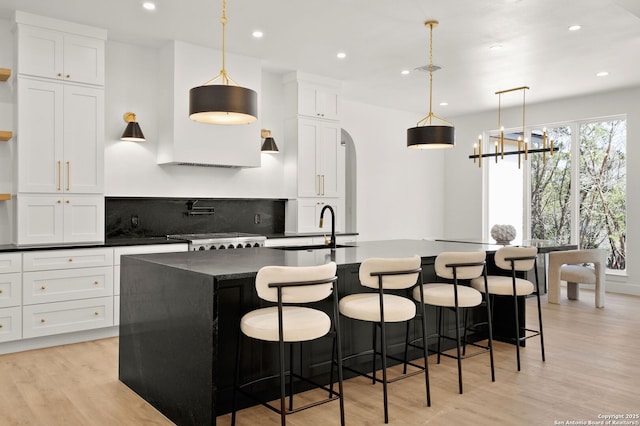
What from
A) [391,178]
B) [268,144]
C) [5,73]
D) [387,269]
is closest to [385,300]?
[387,269]

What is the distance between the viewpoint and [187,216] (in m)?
6.03

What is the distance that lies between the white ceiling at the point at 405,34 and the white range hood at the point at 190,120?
0.14 m

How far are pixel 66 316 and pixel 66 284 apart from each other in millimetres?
301

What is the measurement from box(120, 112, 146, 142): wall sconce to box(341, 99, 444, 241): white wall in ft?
11.9

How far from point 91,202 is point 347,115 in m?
4.51

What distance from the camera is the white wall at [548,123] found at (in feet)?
24.2

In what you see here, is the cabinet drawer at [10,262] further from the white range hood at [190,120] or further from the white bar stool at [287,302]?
the white bar stool at [287,302]

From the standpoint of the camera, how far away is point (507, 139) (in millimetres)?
8469

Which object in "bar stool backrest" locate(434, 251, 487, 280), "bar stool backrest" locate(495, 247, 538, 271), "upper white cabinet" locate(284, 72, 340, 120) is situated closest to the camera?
"bar stool backrest" locate(434, 251, 487, 280)

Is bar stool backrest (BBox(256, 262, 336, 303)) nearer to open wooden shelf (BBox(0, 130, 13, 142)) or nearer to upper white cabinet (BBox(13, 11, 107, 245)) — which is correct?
upper white cabinet (BBox(13, 11, 107, 245))

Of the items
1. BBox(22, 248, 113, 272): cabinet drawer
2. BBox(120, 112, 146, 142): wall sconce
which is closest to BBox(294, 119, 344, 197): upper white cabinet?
BBox(120, 112, 146, 142): wall sconce

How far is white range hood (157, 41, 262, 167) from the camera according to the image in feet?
18.0

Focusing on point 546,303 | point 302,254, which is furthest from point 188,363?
point 546,303

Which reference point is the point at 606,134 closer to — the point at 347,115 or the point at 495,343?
the point at 347,115
